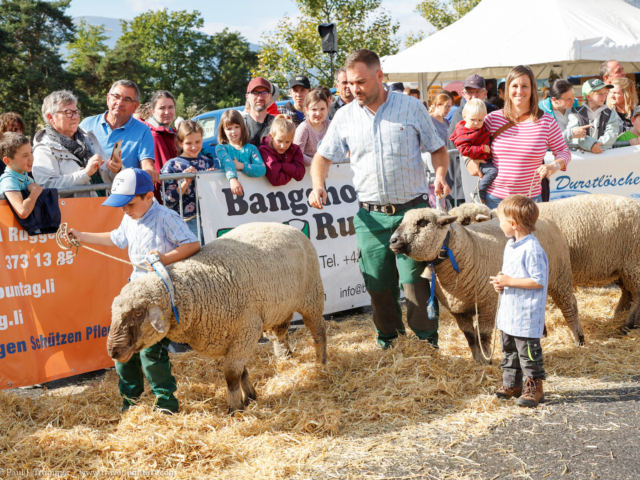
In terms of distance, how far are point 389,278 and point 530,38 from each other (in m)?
8.71

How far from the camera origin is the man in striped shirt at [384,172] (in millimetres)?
4242

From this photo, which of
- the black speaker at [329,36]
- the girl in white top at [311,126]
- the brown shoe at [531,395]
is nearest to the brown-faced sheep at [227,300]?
the brown shoe at [531,395]

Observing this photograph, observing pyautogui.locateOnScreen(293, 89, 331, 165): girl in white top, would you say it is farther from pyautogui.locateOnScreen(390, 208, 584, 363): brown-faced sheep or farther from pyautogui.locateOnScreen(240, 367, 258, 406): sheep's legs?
pyautogui.locateOnScreen(240, 367, 258, 406): sheep's legs

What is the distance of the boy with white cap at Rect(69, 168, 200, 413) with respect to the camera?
3594 mm

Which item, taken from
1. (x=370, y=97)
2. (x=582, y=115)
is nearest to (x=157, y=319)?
(x=370, y=97)

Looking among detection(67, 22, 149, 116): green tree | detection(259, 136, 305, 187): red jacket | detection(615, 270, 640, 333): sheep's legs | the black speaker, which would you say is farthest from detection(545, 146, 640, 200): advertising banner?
detection(67, 22, 149, 116): green tree

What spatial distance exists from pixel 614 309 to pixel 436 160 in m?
2.63

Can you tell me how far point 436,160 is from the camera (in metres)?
4.34

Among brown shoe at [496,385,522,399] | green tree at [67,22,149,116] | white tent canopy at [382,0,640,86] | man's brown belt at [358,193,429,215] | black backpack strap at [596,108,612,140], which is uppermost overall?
green tree at [67,22,149,116]

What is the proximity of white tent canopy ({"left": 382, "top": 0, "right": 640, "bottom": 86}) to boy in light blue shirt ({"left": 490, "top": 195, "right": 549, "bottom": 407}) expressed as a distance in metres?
7.99

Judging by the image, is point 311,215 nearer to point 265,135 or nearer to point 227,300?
point 265,135

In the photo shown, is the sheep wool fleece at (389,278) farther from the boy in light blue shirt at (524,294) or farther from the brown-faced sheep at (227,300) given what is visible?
the boy in light blue shirt at (524,294)

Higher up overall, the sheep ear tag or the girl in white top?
the girl in white top

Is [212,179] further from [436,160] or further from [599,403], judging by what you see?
[599,403]
